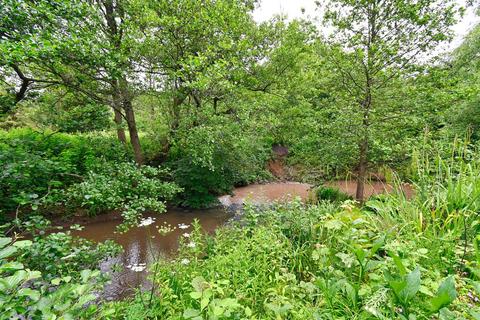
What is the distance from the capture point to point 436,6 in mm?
4031

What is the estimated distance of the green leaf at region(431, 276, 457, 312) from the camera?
3.33 feet

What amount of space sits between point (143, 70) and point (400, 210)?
5.02 metres

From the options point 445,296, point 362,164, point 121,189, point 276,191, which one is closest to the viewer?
point 445,296

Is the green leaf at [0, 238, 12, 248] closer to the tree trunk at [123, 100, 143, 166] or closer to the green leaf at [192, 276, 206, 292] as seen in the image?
the green leaf at [192, 276, 206, 292]

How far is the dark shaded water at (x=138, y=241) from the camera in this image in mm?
3316

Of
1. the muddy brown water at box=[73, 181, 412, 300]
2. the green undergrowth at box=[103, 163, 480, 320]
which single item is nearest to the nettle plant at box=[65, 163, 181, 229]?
the muddy brown water at box=[73, 181, 412, 300]

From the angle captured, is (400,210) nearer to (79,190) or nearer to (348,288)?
(348,288)

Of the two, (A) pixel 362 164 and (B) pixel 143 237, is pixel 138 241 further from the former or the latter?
(A) pixel 362 164

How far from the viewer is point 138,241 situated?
4699 mm

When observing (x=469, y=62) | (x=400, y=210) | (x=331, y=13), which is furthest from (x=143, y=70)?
(x=469, y=62)

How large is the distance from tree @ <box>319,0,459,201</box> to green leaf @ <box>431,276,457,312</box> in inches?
152

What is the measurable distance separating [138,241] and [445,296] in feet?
16.0

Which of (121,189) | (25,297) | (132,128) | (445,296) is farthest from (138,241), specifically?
(445,296)

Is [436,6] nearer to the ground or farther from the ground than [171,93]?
farther from the ground
